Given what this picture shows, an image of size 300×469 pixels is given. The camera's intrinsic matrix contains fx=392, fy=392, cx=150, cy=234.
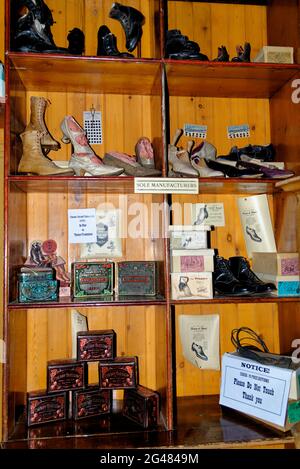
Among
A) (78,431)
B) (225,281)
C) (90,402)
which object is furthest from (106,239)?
(78,431)

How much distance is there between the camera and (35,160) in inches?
62.6

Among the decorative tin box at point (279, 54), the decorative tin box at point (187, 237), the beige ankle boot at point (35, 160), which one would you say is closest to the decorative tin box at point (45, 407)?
the decorative tin box at point (187, 237)

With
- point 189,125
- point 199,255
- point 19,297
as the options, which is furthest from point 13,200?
point 189,125

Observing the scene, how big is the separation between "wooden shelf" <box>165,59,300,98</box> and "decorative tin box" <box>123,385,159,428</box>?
1339 millimetres

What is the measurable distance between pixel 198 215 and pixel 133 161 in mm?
450

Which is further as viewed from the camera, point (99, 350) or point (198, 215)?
point (198, 215)

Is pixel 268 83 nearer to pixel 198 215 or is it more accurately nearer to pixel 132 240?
pixel 198 215

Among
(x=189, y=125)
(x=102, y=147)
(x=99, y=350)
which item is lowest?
(x=99, y=350)

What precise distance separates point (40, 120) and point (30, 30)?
1.15 ft

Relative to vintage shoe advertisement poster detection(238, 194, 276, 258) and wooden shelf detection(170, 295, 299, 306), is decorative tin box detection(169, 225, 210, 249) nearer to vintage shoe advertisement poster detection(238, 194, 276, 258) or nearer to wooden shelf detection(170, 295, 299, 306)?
wooden shelf detection(170, 295, 299, 306)

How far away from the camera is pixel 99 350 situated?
1.62 meters

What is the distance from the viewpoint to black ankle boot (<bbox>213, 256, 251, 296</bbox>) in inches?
63.4

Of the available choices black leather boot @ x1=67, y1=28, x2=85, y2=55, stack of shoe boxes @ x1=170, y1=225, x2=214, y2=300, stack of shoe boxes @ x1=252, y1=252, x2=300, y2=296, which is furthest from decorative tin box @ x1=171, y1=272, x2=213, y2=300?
black leather boot @ x1=67, y1=28, x2=85, y2=55
